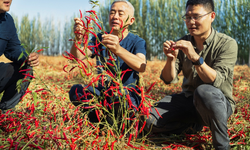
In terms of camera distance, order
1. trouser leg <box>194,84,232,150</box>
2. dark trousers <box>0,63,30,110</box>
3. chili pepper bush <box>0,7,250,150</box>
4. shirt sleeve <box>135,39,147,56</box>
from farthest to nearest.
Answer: dark trousers <box>0,63,30,110</box>, shirt sleeve <box>135,39,147,56</box>, trouser leg <box>194,84,232,150</box>, chili pepper bush <box>0,7,250,150</box>

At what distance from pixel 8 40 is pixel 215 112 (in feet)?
8.17

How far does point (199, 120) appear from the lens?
2369 millimetres

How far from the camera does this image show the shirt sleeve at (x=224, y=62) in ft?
6.77

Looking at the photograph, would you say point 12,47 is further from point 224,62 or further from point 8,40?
point 224,62

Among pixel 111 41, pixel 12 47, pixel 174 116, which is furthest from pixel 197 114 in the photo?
pixel 12 47

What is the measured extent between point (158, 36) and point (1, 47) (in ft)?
42.9

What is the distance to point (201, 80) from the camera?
2.35 metres

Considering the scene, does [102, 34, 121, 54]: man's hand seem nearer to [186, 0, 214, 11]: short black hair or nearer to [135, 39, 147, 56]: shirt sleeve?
[135, 39, 147, 56]: shirt sleeve

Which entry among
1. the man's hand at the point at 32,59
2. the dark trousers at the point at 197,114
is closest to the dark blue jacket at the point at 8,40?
the man's hand at the point at 32,59

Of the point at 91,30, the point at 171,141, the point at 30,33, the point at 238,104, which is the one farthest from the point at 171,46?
the point at 30,33

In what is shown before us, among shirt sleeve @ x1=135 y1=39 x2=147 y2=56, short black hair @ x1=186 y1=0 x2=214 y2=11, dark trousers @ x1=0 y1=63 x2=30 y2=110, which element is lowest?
dark trousers @ x1=0 y1=63 x2=30 y2=110

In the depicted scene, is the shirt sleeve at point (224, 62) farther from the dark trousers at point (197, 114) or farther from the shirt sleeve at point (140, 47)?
the shirt sleeve at point (140, 47)

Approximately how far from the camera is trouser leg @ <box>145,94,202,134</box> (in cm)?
236

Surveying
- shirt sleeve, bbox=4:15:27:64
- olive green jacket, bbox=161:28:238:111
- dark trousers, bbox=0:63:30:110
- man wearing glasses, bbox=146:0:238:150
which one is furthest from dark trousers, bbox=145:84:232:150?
shirt sleeve, bbox=4:15:27:64
